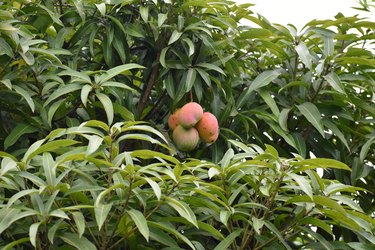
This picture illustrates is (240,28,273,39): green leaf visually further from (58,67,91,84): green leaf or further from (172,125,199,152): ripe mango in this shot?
(58,67,91,84): green leaf

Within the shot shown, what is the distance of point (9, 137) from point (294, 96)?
0.71 meters

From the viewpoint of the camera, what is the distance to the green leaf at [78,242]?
55.0 inches

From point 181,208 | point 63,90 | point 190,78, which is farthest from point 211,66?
point 181,208

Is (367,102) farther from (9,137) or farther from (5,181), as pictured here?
(5,181)

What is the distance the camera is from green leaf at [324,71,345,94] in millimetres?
1866

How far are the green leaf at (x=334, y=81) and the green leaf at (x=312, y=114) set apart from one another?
0.24 ft

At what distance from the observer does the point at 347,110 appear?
6.65 feet

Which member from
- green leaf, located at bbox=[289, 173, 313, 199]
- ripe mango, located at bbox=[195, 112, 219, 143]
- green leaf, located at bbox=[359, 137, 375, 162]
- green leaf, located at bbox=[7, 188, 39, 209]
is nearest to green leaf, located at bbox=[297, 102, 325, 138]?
green leaf, located at bbox=[359, 137, 375, 162]

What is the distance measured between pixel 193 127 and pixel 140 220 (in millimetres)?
526

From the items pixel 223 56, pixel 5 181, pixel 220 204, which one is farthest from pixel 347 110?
pixel 5 181

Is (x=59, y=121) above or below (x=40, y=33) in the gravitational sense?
below

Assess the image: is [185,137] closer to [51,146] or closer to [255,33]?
[255,33]

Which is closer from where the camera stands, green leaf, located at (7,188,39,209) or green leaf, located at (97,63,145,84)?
green leaf, located at (7,188,39,209)

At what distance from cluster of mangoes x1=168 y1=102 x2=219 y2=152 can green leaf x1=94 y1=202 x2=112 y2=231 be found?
0.51 m
